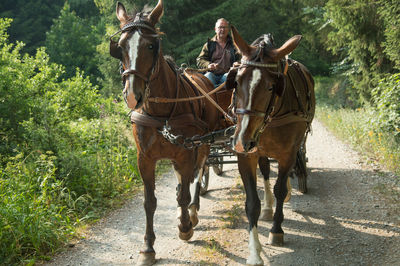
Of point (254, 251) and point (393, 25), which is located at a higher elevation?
point (393, 25)

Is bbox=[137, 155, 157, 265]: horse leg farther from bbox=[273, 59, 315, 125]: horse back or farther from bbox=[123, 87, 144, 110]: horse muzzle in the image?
bbox=[273, 59, 315, 125]: horse back

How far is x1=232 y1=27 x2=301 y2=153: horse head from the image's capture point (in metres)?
3.31

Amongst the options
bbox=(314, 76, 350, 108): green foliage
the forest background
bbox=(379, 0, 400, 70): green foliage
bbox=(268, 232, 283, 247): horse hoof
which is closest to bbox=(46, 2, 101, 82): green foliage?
the forest background

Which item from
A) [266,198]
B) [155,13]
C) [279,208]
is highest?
[155,13]

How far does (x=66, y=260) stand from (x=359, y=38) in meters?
9.72

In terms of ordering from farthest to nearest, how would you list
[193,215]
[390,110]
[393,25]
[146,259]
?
[390,110]
[393,25]
[193,215]
[146,259]

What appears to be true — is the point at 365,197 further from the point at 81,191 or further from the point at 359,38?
the point at 359,38

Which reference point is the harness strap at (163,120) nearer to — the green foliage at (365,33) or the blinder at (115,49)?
the blinder at (115,49)

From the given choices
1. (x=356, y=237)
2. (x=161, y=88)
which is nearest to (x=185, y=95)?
(x=161, y=88)

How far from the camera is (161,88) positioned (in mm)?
4059

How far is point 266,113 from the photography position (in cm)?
347

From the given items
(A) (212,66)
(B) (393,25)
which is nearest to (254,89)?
(A) (212,66)

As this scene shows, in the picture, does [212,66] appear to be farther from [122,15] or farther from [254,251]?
[254,251]

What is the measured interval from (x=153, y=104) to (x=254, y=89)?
4.14 feet
